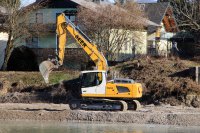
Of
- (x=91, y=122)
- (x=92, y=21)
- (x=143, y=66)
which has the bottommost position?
(x=91, y=122)

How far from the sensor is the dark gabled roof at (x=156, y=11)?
6122 cm

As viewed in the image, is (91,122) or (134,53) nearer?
(91,122)

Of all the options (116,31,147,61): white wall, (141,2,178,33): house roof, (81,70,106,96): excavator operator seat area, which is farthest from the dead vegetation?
(141,2,178,33): house roof

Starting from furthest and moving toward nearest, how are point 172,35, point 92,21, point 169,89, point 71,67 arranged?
1. point 172,35
2. point 71,67
3. point 92,21
4. point 169,89

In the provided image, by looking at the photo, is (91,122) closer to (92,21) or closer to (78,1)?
(92,21)

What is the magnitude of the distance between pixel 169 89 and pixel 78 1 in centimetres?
1939

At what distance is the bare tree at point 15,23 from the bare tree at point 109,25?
4.31 metres

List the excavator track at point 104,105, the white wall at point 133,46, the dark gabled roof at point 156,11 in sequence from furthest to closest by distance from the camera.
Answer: the dark gabled roof at point 156,11
the white wall at point 133,46
the excavator track at point 104,105

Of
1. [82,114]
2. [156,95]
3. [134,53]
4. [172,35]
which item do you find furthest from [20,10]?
[172,35]

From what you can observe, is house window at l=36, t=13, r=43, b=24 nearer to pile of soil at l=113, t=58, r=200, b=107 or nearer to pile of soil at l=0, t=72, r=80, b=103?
pile of soil at l=0, t=72, r=80, b=103

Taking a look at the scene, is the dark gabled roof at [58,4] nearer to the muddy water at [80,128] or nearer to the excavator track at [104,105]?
the excavator track at [104,105]

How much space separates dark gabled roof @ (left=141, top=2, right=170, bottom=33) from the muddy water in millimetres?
35010

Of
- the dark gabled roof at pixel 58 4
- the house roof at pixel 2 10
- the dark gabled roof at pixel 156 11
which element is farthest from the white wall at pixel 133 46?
the house roof at pixel 2 10

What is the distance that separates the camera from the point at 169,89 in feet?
106
